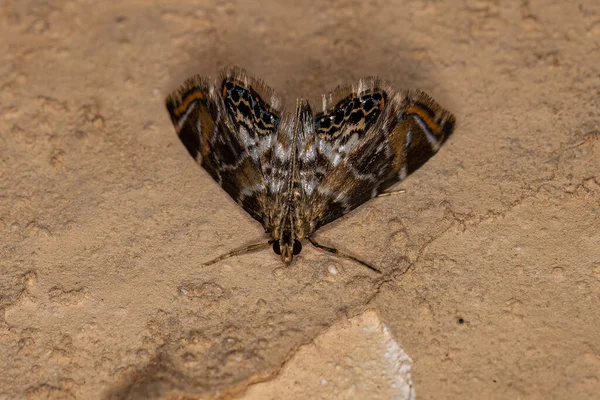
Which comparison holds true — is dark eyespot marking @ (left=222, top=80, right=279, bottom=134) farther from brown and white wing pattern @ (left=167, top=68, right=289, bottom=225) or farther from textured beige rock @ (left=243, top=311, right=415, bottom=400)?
textured beige rock @ (left=243, top=311, right=415, bottom=400)

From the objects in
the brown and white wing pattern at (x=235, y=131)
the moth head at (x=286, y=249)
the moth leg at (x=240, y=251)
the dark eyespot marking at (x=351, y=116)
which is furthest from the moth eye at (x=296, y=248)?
the dark eyespot marking at (x=351, y=116)

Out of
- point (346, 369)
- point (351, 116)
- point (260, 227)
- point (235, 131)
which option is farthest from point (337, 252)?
point (235, 131)

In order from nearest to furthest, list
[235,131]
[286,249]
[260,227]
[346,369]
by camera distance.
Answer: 1. [346,369]
2. [286,249]
3. [260,227]
4. [235,131]

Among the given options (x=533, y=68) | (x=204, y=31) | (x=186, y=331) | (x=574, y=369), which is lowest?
Result: (x=574, y=369)

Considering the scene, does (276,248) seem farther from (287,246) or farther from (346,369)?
(346,369)

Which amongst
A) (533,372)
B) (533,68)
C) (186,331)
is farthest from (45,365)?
(533,68)

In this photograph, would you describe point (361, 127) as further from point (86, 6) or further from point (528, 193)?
point (86, 6)

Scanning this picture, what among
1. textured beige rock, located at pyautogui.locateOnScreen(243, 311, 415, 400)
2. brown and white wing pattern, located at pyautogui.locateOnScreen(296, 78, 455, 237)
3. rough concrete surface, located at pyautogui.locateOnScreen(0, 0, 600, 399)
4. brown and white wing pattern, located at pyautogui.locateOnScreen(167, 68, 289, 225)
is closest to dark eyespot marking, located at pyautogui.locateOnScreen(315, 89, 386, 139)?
brown and white wing pattern, located at pyautogui.locateOnScreen(296, 78, 455, 237)
